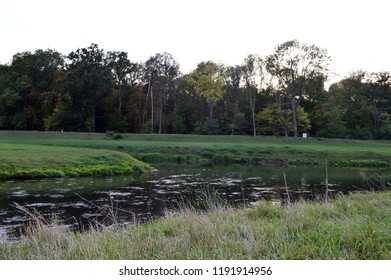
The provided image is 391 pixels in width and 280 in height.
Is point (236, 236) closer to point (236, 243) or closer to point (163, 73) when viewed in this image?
point (236, 243)

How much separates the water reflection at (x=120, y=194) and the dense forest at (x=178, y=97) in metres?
40.8

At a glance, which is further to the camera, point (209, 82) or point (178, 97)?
point (178, 97)

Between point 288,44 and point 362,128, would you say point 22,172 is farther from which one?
point 362,128

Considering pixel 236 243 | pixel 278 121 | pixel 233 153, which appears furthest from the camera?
pixel 278 121

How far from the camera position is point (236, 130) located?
221ft

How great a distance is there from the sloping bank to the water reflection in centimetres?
192

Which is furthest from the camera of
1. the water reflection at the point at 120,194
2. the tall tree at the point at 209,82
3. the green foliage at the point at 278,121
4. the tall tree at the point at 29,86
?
Result: the tall tree at the point at 29,86

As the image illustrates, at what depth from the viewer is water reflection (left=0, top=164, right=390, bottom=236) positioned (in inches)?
505

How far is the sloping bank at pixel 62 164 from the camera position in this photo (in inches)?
913

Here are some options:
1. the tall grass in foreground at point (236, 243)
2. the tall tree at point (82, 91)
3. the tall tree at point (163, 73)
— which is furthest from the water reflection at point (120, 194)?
the tall tree at point (163, 73)

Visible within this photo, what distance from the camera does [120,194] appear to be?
17.7 m

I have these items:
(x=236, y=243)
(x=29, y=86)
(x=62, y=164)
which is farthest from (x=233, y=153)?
(x=29, y=86)

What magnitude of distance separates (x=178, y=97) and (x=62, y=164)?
50.5 m

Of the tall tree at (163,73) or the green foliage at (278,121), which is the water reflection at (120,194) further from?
the tall tree at (163,73)
